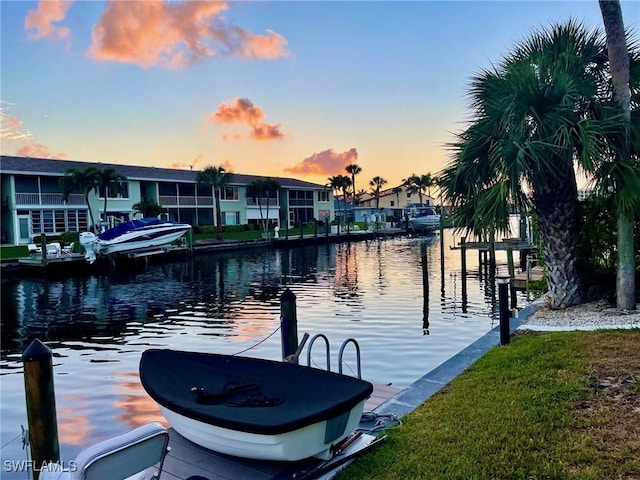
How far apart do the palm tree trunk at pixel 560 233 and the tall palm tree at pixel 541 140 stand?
0.06 feet

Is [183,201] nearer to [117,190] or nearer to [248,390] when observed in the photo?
[117,190]

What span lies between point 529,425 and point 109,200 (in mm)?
44258

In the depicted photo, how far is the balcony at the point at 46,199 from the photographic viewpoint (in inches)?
1502

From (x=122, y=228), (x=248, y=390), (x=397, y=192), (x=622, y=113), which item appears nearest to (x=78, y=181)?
(x=122, y=228)

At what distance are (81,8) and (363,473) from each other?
1721cm

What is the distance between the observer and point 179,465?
16.6ft

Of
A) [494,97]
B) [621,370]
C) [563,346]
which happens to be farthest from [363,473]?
[494,97]

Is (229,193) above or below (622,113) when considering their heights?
above

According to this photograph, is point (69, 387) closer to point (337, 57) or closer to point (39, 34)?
point (39, 34)

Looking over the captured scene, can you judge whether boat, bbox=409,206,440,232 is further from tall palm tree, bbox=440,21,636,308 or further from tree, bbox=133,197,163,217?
tall palm tree, bbox=440,21,636,308

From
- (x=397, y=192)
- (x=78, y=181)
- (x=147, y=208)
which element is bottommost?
(x=147, y=208)

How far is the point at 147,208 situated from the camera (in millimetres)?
44125

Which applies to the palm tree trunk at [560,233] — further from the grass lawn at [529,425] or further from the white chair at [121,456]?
the white chair at [121,456]

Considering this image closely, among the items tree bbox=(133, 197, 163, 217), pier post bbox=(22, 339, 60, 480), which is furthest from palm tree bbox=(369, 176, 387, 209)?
pier post bbox=(22, 339, 60, 480)
